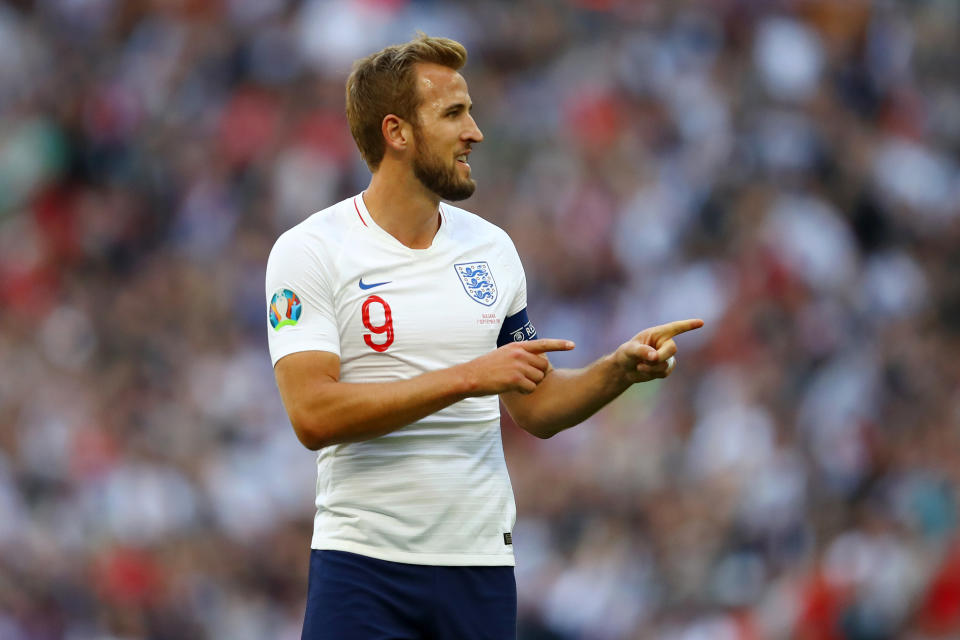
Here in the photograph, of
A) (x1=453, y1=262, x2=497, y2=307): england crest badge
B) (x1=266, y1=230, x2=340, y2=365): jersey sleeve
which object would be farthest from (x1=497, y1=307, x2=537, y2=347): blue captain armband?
(x1=266, y1=230, x2=340, y2=365): jersey sleeve

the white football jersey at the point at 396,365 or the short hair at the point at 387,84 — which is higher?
the short hair at the point at 387,84

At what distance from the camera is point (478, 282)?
459 centimetres

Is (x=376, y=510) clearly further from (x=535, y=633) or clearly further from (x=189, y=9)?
(x=189, y=9)

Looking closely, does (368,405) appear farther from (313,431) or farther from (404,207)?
(404,207)

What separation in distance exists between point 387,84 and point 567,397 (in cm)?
107

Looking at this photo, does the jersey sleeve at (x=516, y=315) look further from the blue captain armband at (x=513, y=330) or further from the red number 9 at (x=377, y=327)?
the red number 9 at (x=377, y=327)

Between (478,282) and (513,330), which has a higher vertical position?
(478,282)

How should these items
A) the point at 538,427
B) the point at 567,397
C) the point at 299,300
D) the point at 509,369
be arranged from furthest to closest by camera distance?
the point at 538,427 < the point at 567,397 < the point at 299,300 < the point at 509,369

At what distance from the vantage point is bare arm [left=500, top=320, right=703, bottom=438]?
170 inches

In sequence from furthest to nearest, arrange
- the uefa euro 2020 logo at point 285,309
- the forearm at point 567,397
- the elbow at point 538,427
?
the elbow at point 538,427 → the forearm at point 567,397 → the uefa euro 2020 logo at point 285,309

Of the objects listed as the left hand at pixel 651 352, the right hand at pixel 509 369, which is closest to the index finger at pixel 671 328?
the left hand at pixel 651 352

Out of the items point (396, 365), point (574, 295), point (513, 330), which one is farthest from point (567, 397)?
point (574, 295)

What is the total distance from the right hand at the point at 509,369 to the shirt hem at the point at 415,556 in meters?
0.53

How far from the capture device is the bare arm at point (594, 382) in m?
4.31
